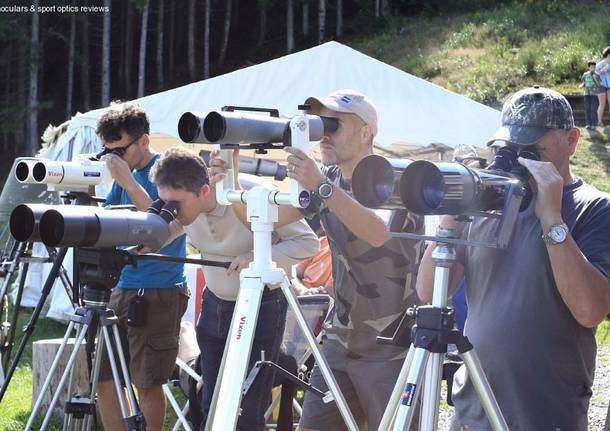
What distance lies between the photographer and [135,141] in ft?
14.7

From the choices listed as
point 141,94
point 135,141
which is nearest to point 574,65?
point 141,94

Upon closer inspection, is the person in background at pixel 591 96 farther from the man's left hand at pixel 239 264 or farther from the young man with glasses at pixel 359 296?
the man's left hand at pixel 239 264

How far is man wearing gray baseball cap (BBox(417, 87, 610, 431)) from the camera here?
8.61 feet

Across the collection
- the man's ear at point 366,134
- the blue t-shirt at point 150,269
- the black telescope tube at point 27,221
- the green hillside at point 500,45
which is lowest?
the blue t-shirt at point 150,269

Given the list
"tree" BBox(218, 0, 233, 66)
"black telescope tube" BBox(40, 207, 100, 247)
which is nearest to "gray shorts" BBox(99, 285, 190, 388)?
"black telescope tube" BBox(40, 207, 100, 247)

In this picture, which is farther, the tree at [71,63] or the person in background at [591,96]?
the tree at [71,63]

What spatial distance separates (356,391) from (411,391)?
3.95 ft

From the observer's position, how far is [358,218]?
3154 millimetres

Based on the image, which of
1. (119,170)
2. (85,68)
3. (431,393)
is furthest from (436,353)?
(85,68)

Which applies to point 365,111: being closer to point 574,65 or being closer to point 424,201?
point 424,201

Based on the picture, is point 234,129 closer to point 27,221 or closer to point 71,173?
point 27,221

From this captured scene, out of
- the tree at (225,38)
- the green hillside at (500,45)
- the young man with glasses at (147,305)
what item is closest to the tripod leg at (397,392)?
the young man with glasses at (147,305)

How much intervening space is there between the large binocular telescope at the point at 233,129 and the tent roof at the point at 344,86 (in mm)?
5900

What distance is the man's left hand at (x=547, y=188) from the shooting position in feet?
7.98
